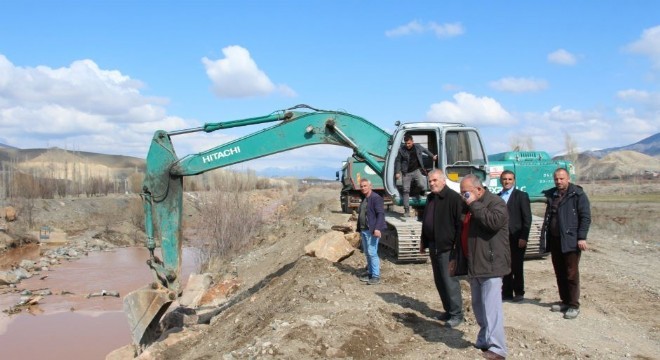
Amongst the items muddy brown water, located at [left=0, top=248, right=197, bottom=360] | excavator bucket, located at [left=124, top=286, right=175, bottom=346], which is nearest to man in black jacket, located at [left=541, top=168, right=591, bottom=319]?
excavator bucket, located at [left=124, top=286, right=175, bottom=346]

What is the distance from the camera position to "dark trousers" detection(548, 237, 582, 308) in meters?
7.25

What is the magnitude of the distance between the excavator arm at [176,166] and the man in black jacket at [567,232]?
353 cm

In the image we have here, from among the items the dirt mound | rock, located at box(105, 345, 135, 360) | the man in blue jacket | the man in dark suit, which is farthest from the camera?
the dirt mound

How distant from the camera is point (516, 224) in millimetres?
7695

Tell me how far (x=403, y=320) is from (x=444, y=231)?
4.37ft

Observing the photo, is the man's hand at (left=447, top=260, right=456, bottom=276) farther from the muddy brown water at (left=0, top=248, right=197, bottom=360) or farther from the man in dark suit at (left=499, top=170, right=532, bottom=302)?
the muddy brown water at (left=0, top=248, right=197, bottom=360)

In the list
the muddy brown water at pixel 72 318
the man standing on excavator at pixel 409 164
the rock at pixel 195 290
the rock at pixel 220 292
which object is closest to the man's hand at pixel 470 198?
the man standing on excavator at pixel 409 164

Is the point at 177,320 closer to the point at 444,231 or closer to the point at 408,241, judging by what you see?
the point at 408,241

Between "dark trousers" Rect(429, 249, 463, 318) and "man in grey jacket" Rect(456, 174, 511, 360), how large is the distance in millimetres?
857

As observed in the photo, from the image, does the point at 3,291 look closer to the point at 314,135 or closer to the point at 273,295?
the point at 273,295

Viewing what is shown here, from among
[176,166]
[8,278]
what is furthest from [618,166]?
[176,166]

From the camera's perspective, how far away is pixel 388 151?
A: 33.9 feet

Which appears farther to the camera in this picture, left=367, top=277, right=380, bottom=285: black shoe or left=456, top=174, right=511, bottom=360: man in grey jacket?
left=367, top=277, right=380, bottom=285: black shoe

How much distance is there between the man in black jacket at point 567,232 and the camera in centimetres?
716
